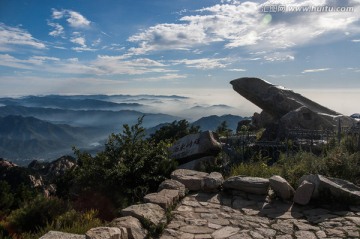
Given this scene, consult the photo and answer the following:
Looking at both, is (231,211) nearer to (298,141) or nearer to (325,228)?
(325,228)

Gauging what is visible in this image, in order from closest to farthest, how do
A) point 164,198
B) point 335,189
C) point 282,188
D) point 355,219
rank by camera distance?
point 355,219, point 164,198, point 335,189, point 282,188

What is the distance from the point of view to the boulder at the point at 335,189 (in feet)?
23.6

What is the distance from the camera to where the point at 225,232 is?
6016 millimetres

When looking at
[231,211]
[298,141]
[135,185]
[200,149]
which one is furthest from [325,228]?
[298,141]

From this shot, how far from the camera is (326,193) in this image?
7.37m

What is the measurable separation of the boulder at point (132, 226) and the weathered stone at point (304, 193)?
3.70 meters

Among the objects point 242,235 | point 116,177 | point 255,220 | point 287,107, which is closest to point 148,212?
point 242,235

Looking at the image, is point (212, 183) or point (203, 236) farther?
point (212, 183)

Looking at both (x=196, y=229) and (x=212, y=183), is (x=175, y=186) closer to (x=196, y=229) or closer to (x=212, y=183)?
(x=212, y=183)

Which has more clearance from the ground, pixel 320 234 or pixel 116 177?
pixel 116 177

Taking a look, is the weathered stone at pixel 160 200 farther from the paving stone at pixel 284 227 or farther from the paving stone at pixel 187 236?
the paving stone at pixel 284 227

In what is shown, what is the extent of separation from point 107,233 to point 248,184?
4.41 meters

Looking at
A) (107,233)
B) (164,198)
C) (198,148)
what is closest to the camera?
(107,233)

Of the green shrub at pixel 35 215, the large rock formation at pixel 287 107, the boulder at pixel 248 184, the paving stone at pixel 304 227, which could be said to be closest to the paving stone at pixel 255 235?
the paving stone at pixel 304 227
